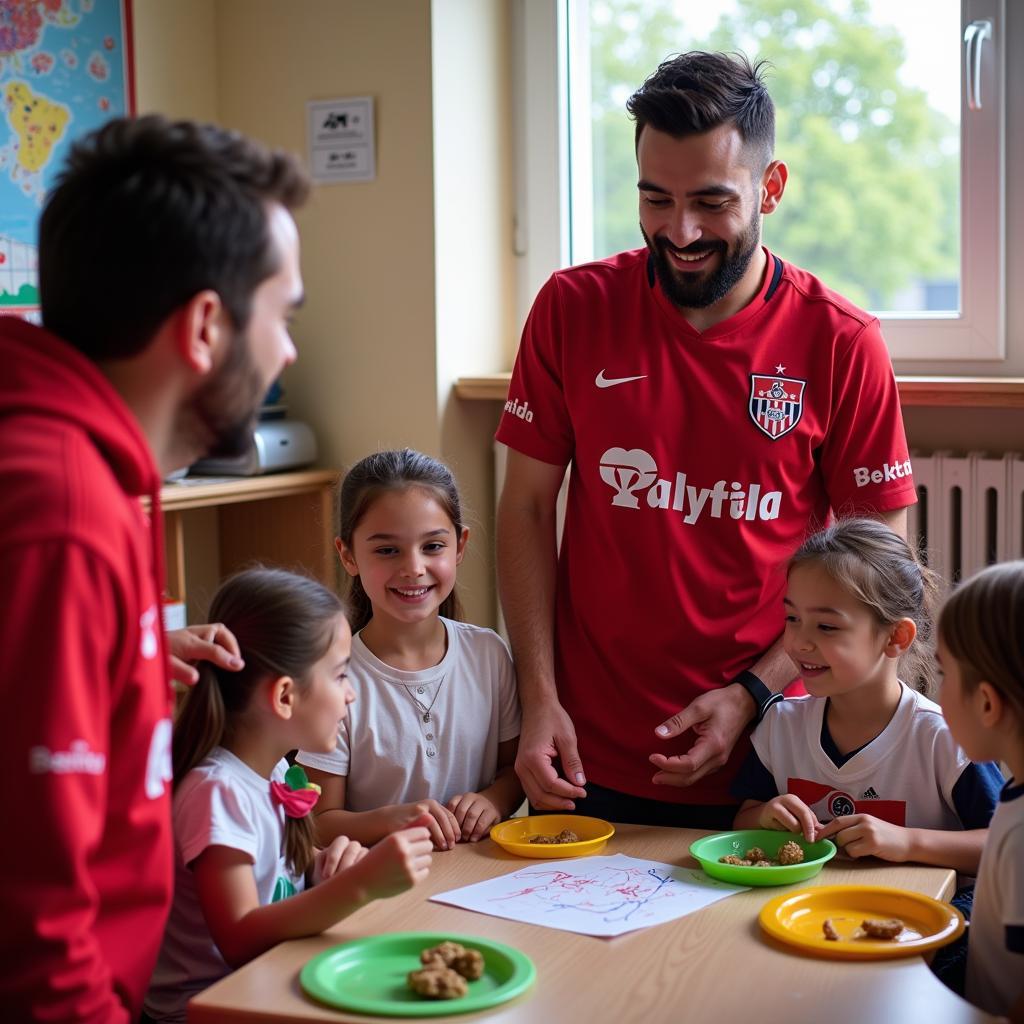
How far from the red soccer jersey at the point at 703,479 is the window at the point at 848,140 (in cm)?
98

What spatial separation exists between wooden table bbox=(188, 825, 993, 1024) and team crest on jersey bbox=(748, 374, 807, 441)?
74cm

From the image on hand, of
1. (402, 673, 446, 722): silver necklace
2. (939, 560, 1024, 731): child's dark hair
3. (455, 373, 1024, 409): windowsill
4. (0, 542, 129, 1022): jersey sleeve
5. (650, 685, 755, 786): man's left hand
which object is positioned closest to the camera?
(0, 542, 129, 1022): jersey sleeve

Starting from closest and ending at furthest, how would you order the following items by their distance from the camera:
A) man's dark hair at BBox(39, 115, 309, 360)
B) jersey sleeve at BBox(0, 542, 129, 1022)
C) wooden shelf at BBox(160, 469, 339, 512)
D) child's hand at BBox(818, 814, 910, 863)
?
jersey sleeve at BBox(0, 542, 129, 1022), man's dark hair at BBox(39, 115, 309, 360), child's hand at BBox(818, 814, 910, 863), wooden shelf at BBox(160, 469, 339, 512)

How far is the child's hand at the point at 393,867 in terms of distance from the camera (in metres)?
1.43

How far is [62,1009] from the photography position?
1.08 metres

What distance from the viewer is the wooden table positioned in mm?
1280

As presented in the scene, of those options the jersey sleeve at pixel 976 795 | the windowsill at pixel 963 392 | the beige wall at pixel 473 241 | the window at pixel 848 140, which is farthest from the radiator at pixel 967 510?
the beige wall at pixel 473 241

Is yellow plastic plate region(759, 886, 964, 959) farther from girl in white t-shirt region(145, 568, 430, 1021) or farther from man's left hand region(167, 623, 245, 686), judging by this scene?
man's left hand region(167, 623, 245, 686)

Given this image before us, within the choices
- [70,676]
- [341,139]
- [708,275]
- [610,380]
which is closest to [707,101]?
[708,275]

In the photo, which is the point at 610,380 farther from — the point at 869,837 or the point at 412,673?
the point at 869,837

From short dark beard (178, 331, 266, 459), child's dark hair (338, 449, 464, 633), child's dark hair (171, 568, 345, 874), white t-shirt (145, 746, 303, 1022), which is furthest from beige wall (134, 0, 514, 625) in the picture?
short dark beard (178, 331, 266, 459)

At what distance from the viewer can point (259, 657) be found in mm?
1696

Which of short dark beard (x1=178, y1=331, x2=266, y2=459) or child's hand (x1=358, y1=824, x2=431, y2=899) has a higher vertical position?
short dark beard (x1=178, y1=331, x2=266, y2=459)

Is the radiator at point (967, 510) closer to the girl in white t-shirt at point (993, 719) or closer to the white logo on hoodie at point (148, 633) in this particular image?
the girl in white t-shirt at point (993, 719)
